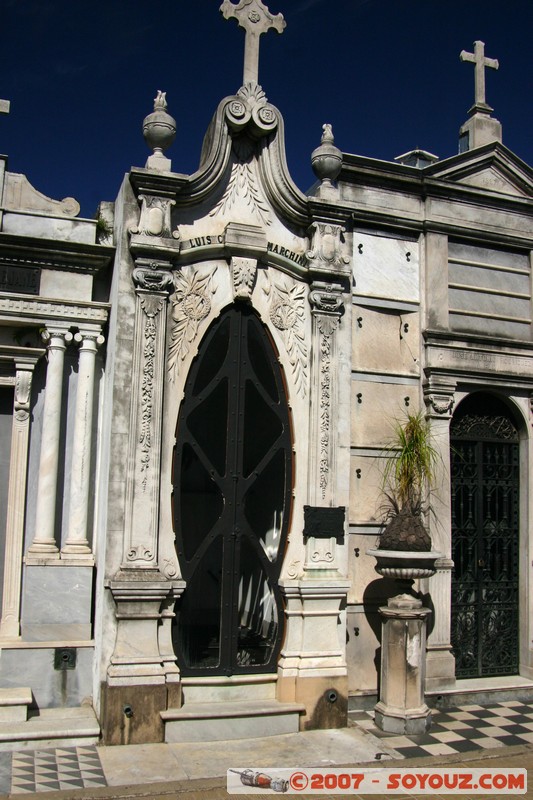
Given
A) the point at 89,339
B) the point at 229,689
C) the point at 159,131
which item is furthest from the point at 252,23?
the point at 229,689

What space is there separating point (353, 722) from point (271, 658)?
1.08 metres

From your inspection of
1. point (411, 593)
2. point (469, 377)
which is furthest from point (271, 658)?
point (469, 377)

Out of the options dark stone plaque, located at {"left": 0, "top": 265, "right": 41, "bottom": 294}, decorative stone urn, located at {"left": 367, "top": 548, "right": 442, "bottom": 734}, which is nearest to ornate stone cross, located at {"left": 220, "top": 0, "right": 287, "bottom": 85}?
dark stone plaque, located at {"left": 0, "top": 265, "right": 41, "bottom": 294}

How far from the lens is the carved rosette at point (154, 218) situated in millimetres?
8086

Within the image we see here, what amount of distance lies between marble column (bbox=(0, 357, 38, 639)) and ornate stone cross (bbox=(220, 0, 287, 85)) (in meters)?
3.85

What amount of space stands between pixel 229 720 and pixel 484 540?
3.95 meters

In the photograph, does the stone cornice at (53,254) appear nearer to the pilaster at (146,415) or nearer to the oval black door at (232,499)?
the pilaster at (146,415)

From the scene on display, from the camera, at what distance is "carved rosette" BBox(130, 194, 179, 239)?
8.09 meters

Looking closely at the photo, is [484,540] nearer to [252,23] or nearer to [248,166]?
[248,166]

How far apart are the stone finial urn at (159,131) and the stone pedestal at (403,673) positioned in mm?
5241

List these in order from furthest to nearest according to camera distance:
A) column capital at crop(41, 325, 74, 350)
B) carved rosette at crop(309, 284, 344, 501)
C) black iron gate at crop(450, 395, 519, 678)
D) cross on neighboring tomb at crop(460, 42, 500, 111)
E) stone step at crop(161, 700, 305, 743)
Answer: cross on neighboring tomb at crop(460, 42, 500, 111), black iron gate at crop(450, 395, 519, 678), carved rosette at crop(309, 284, 344, 501), column capital at crop(41, 325, 74, 350), stone step at crop(161, 700, 305, 743)

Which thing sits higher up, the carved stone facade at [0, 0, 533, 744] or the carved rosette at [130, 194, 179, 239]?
the carved rosette at [130, 194, 179, 239]

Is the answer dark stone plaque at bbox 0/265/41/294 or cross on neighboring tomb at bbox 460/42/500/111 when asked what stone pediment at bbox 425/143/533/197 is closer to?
cross on neighboring tomb at bbox 460/42/500/111

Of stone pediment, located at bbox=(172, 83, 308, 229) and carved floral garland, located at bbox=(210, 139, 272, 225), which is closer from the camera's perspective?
stone pediment, located at bbox=(172, 83, 308, 229)
